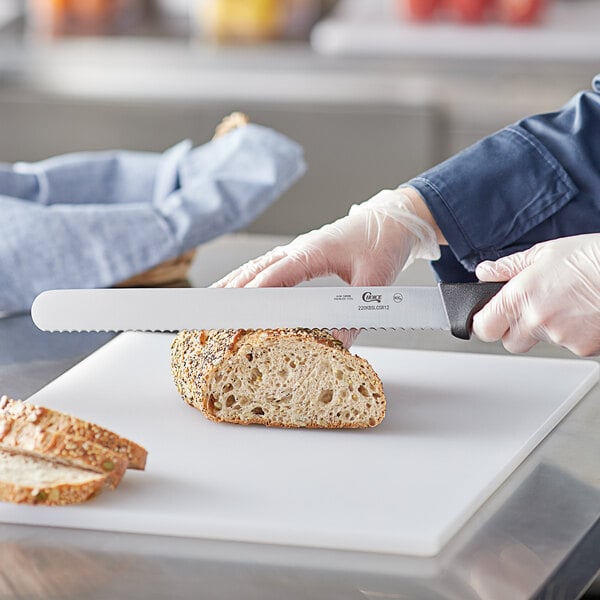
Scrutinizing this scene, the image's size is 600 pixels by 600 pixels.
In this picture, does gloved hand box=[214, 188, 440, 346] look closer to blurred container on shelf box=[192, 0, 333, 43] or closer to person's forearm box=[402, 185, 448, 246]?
person's forearm box=[402, 185, 448, 246]

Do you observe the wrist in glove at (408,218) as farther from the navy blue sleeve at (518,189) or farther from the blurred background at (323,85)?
the blurred background at (323,85)

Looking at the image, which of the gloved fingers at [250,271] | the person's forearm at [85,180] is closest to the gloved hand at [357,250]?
the gloved fingers at [250,271]

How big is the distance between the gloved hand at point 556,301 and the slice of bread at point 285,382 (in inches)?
5.0

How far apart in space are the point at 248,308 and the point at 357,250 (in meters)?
0.19

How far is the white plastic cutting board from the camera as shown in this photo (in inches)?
38.0

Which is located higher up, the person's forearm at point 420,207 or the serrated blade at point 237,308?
the person's forearm at point 420,207

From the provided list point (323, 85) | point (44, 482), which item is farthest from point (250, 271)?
point (323, 85)

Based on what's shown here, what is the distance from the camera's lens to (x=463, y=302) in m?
1.16

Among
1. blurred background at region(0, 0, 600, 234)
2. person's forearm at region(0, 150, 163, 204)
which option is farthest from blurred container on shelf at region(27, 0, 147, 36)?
person's forearm at region(0, 150, 163, 204)

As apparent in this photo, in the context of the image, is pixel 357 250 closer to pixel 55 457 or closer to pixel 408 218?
pixel 408 218

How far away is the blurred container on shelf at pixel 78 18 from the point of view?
3.01 meters

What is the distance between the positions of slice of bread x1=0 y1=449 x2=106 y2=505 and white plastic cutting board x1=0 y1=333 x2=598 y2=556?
0.04ft

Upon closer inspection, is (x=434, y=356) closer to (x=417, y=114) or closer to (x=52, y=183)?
(x=52, y=183)

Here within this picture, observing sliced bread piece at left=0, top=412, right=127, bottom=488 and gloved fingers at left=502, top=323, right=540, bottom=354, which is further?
gloved fingers at left=502, top=323, right=540, bottom=354
